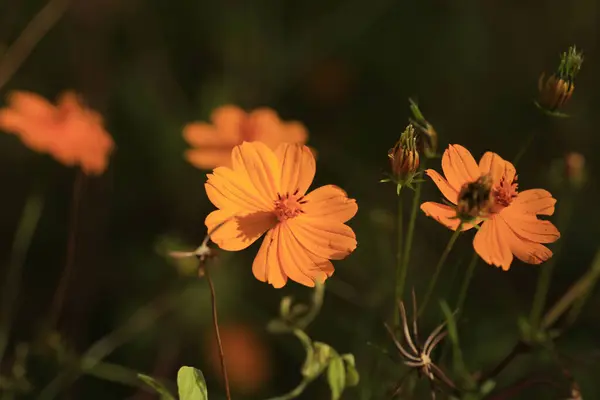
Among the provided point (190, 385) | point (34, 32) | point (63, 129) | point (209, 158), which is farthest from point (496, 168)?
point (34, 32)

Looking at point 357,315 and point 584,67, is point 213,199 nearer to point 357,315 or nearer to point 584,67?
point 357,315

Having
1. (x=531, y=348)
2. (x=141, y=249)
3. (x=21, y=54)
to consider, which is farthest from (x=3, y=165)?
(x=531, y=348)

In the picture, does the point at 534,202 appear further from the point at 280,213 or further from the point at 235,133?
the point at 235,133

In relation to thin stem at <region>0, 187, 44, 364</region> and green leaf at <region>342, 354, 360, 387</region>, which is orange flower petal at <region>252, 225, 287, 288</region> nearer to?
green leaf at <region>342, 354, 360, 387</region>

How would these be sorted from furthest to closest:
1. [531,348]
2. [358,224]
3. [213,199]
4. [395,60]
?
[395,60]
[358,224]
[531,348]
[213,199]

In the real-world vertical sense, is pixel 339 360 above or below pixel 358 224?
above

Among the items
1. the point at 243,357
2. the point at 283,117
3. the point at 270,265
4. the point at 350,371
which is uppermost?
the point at 270,265
